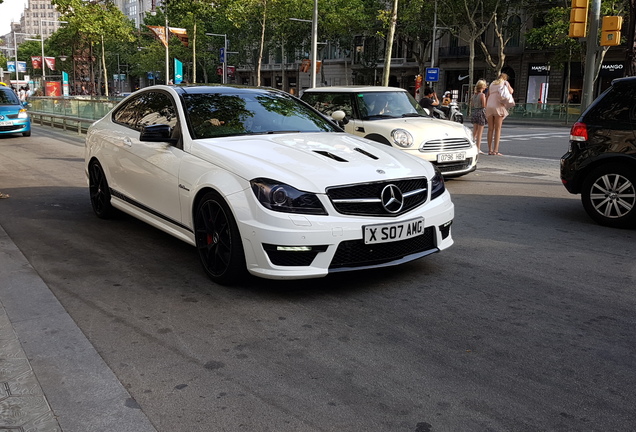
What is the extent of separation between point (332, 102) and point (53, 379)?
835cm

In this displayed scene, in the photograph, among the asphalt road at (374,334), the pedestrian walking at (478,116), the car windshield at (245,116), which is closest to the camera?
the asphalt road at (374,334)

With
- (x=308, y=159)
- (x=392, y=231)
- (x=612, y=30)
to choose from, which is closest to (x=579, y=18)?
(x=612, y=30)

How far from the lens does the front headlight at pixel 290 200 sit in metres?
4.33

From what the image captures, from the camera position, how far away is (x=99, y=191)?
7.17 metres

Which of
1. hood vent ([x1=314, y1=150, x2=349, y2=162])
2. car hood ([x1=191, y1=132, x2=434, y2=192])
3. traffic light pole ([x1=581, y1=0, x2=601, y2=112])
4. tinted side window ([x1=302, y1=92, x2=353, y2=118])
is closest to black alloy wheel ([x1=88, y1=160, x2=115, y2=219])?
car hood ([x1=191, y1=132, x2=434, y2=192])

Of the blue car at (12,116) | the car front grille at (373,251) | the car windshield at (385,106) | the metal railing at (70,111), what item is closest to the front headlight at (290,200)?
the car front grille at (373,251)

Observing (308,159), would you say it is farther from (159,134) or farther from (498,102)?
(498,102)

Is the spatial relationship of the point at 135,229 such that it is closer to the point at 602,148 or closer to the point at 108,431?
the point at 108,431

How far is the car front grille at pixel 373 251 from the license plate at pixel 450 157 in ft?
17.5

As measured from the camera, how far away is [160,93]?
20.0 ft

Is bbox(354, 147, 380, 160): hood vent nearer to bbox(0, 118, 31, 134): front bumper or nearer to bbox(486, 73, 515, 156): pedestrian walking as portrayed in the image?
bbox(486, 73, 515, 156): pedestrian walking

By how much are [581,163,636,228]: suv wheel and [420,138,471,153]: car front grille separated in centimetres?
293

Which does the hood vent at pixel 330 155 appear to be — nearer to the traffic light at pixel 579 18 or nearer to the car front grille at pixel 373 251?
the car front grille at pixel 373 251

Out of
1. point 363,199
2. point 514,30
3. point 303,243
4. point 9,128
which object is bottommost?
point 9,128
